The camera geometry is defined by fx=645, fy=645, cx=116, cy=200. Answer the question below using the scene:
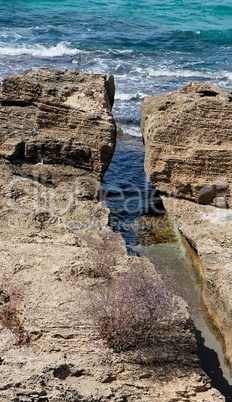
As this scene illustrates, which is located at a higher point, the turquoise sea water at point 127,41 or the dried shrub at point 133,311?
the dried shrub at point 133,311

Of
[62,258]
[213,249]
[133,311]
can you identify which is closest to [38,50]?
[213,249]

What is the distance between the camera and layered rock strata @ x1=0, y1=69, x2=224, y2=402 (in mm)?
5934

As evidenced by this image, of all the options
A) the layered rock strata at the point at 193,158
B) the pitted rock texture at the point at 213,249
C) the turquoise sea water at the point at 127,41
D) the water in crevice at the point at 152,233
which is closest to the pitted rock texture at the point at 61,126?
the layered rock strata at the point at 193,158

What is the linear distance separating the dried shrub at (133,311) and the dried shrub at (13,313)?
0.74m

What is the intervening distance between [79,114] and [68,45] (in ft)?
55.1

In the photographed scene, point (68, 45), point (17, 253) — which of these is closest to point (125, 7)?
point (68, 45)

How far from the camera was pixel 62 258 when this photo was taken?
24.9ft

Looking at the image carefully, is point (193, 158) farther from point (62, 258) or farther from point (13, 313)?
point (13, 313)

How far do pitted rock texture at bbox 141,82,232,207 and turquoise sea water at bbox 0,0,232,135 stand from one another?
231 inches

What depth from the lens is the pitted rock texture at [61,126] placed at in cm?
1044

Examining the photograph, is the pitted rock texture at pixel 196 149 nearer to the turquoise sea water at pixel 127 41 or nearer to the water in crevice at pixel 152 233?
the water in crevice at pixel 152 233

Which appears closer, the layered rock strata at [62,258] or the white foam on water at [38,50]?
the layered rock strata at [62,258]

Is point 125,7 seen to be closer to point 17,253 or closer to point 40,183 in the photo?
point 40,183

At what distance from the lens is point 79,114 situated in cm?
1053
